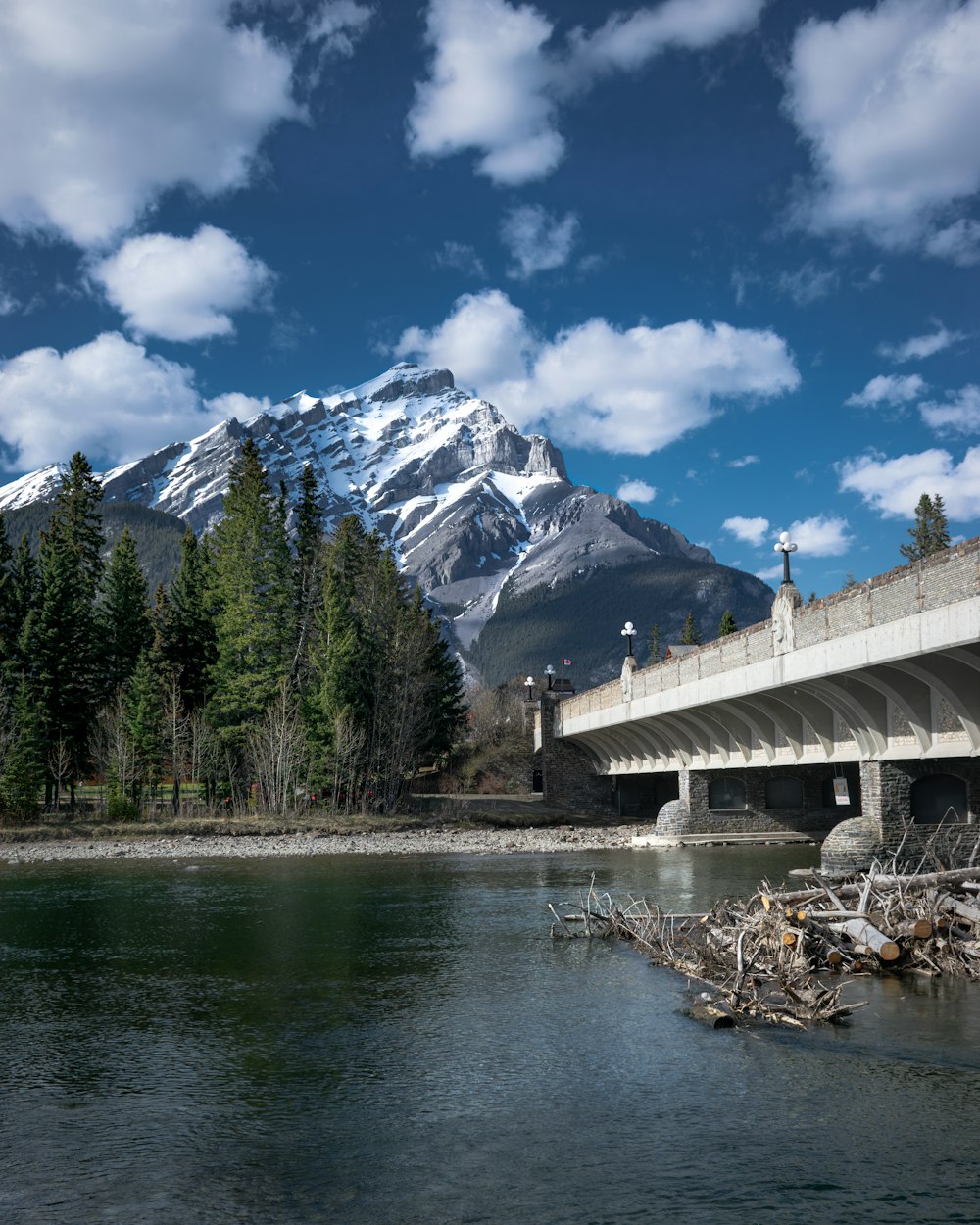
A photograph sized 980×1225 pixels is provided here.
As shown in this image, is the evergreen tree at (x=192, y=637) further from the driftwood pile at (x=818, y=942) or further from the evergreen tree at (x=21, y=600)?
the driftwood pile at (x=818, y=942)

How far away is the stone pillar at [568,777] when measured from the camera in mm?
65875

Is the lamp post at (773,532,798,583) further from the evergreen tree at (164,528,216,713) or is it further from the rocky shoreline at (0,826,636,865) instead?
the evergreen tree at (164,528,216,713)

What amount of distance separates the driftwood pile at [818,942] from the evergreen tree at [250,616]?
42.0 metres

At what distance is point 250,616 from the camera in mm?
58281

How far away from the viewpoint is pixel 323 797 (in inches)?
2237

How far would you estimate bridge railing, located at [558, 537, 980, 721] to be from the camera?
22516 mm

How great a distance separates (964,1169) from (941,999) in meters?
6.29

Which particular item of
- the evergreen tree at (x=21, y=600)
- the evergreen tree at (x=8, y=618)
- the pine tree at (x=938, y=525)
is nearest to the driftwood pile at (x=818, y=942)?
the evergreen tree at (x=21, y=600)

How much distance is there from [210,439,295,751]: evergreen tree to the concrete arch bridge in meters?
17.3

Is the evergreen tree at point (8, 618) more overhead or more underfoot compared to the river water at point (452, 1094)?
more overhead

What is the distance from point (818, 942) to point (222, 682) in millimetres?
46968

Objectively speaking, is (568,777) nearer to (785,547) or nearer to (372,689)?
(372,689)

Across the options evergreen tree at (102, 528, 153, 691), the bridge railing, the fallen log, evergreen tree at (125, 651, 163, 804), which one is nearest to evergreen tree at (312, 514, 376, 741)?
evergreen tree at (125, 651, 163, 804)

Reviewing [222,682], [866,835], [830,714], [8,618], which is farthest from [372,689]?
[866,835]
